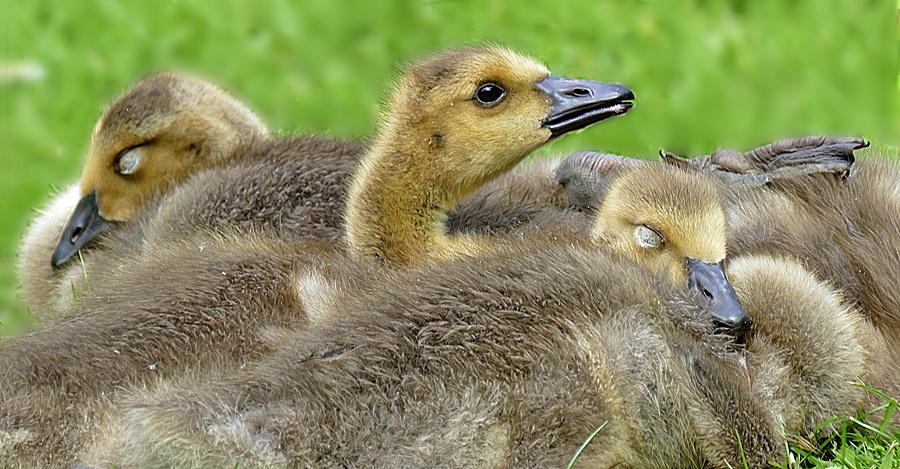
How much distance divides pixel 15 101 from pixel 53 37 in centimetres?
41

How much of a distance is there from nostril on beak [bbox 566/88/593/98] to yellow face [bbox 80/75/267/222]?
111 centimetres

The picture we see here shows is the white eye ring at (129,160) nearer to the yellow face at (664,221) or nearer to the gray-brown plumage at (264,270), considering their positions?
the gray-brown plumage at (264,270)

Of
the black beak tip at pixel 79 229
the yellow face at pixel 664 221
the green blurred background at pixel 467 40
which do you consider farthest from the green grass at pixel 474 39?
the yellow face at pixel 664 221

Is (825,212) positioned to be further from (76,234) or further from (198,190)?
(76,234)

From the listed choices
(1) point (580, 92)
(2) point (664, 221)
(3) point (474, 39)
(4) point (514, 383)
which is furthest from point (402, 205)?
(3) point (474, 39)

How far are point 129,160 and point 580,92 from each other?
4.44ft

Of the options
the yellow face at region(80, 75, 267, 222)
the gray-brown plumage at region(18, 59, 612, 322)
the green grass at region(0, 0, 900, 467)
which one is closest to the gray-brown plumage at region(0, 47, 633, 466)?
the gray-brown plumage at region(18, 59, 612, 322)

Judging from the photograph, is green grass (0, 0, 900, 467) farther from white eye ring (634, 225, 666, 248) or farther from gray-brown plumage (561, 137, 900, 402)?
white eye ring (634, 225, 666, 248)

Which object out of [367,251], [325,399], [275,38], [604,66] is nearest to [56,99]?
[275,38]

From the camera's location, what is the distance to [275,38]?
614 cm

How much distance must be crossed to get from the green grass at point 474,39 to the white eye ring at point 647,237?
2.29 metres

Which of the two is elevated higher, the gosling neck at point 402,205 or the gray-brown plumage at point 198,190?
the gray-brown plumage at point 198,190

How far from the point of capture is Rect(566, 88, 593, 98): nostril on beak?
3.18 m

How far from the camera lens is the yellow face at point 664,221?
2922 mm
